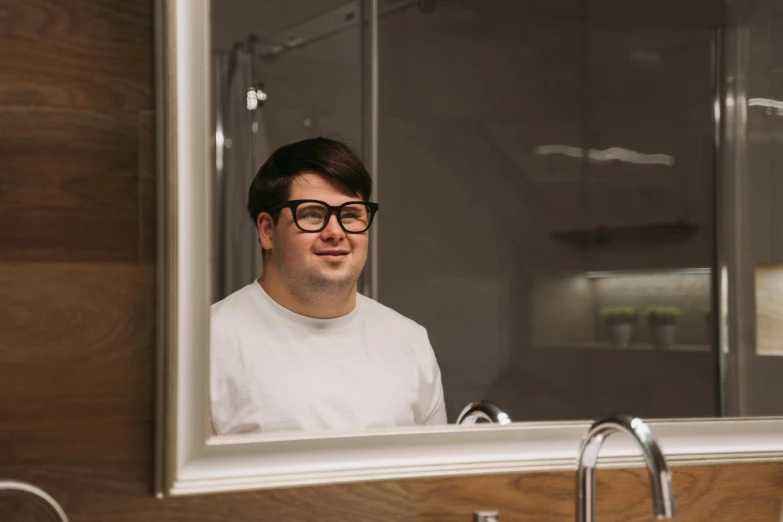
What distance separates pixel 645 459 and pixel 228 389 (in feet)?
1.61

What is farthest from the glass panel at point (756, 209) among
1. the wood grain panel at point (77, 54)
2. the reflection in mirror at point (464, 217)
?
the wood grain panel at point (77, 54)

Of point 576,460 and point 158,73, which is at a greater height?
point 158,73

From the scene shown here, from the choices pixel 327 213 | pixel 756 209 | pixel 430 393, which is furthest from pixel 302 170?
pixel 756 209

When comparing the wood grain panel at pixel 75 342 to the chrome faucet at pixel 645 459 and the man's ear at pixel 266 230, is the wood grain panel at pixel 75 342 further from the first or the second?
the chrome faucet at pixel 645 459

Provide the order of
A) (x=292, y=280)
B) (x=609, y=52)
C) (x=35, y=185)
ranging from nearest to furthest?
1. (x=35, y=185)
2. (x=292, y=280)
3. (x=609, y=52)

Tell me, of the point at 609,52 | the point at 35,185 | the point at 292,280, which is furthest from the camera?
the point at 609,52

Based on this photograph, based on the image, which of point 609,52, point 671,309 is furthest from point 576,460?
point 609,52

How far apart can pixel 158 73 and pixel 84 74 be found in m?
0.08

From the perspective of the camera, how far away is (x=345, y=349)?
3.86 ft

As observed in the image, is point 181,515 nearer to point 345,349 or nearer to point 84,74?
point 345,349

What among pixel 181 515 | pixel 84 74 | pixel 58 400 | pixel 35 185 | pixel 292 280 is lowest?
pixel 181 515

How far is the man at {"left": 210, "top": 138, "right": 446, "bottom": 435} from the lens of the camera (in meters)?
1.14

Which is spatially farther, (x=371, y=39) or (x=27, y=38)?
(x=371, y=39)

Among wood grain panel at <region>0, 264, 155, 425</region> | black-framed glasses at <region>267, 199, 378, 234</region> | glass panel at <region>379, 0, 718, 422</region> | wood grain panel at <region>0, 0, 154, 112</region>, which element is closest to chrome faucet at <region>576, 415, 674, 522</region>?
glass panel at <region>379, 0, 718, 422</region>
